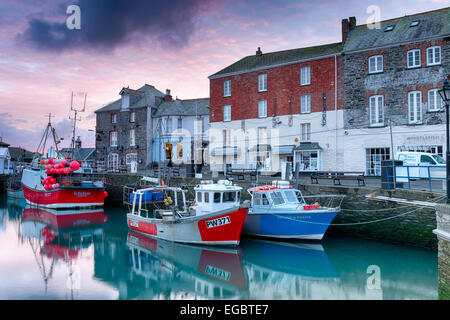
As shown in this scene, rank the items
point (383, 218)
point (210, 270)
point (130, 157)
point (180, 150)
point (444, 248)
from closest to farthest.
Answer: point (444, 248)
point (210, 270)
point (383, 218)
point (180, 150)
point (130, 157)

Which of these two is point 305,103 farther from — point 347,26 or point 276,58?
point 347,26

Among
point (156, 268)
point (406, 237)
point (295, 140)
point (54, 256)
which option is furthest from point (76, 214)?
point (406, 237)

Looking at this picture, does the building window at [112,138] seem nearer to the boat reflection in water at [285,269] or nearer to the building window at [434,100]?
the boat reflection in water at [285,269]

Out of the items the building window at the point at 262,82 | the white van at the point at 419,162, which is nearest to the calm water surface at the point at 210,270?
the white van at the point at 419,162

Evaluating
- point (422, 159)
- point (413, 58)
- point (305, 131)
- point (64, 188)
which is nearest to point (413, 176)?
point (422, 159)

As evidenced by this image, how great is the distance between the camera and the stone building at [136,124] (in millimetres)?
42281

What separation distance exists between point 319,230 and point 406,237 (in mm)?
3640

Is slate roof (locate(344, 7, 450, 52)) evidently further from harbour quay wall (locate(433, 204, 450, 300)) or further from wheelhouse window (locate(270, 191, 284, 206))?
harbour quay wall (locate(433, 204, 450, 300))

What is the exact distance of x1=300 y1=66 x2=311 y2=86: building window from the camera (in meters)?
28.8

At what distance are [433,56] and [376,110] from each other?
5016mm

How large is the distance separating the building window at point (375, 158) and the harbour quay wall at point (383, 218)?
27.5 ft

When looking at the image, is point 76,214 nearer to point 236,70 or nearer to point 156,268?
point 156,268

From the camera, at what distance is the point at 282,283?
38.3ft

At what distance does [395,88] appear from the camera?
25000mm
